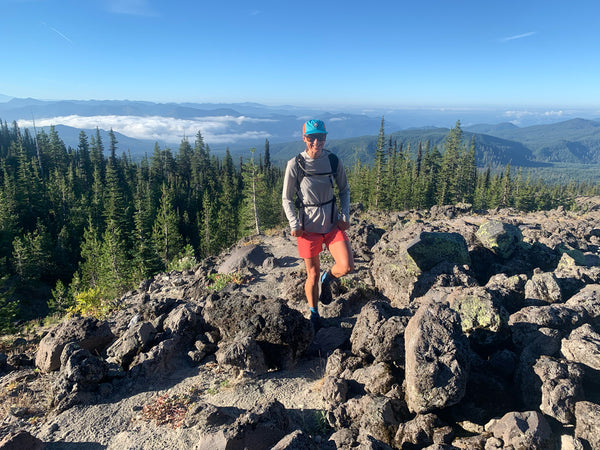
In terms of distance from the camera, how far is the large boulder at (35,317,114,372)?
6.29 metres

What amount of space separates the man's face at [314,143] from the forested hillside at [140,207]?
464 inches

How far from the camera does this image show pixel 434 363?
4.21 metres

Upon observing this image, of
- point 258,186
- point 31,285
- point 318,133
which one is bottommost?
point 31,285

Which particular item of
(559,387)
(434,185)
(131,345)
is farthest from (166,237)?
(434,185)

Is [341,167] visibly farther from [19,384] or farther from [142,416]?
[19,384]

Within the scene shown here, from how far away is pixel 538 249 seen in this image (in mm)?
9531

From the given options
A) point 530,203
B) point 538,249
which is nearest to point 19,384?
point 538,249

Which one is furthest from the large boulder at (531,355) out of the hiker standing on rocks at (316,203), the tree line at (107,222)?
the tree line at (107,222)

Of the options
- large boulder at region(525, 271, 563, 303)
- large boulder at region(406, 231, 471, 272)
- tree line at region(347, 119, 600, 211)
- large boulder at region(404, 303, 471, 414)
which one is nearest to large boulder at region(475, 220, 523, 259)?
large boulder at region(406, 231, 471, 272)

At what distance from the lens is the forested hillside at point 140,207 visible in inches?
1499

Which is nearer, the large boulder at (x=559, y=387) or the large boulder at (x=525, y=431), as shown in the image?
the large boulder at (x=525, y=431)

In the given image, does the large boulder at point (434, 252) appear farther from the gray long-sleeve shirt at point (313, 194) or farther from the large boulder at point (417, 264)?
the gray long-sleeve shirt at point (313, 194)

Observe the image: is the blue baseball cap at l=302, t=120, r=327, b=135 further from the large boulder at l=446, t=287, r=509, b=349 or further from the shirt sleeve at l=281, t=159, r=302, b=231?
the large boulder at l=446, t=287, r=509, b=349

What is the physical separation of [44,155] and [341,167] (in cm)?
10960
